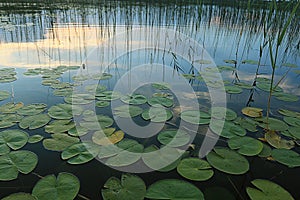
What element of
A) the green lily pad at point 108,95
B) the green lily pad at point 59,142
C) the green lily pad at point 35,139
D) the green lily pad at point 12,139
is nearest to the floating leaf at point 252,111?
the green lily pad at point 108,95

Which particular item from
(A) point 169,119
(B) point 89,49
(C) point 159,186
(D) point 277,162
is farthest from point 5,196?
(B) point 89,49

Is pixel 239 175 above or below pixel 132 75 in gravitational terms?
below

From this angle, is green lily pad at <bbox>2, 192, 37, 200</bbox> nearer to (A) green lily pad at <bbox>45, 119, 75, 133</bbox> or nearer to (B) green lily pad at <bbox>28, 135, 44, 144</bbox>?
(B) green lily pad at <bbox>28, 135, 44, 144</bbox>

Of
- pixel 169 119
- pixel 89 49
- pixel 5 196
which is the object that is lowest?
pixel 5 196

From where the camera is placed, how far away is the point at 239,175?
1294 millimetres

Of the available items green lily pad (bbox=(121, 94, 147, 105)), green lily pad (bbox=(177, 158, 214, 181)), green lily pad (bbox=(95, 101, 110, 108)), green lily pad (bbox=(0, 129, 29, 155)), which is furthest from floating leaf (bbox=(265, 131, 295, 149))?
green lily pad (bbox=(0, 129, 29, 155))

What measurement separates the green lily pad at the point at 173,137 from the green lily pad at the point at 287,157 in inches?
21.5

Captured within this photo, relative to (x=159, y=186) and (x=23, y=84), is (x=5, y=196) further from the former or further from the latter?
(x=23, y=84)

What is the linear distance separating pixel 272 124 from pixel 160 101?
2.97ft

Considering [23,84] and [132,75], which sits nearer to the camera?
[23,84]

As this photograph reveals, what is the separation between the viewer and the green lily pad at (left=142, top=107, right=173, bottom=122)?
5.90 feet

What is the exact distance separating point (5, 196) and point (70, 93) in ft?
3.83

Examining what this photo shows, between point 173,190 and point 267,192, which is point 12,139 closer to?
point 173,190

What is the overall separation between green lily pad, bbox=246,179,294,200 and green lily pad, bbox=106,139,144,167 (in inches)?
24.7
